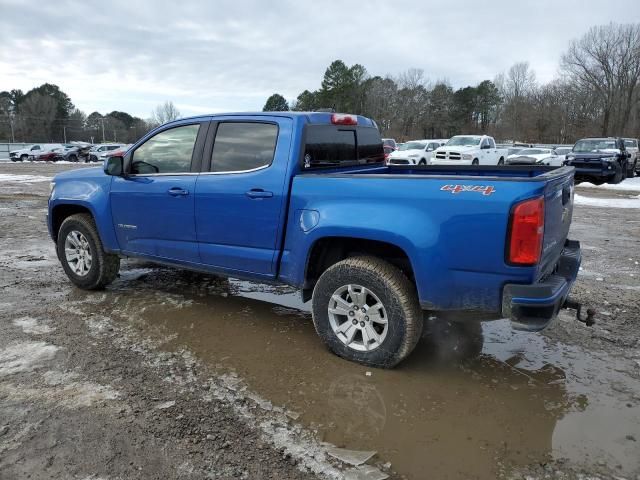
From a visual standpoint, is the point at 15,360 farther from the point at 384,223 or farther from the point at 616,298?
the point at 616,298

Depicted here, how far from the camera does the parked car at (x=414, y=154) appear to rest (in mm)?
23781

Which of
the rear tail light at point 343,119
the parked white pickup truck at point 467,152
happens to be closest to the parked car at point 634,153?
the parked white pickup truck at point 467,152

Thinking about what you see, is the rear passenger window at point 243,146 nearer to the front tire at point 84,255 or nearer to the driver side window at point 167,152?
the driver side window at point 167,152

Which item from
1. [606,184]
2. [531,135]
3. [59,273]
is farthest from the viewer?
[531,135]

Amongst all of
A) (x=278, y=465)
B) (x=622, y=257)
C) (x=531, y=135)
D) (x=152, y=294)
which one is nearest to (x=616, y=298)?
(x=622, y=257)

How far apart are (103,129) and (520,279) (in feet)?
213

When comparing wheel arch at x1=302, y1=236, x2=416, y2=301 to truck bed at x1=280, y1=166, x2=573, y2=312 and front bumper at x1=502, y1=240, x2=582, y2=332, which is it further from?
front bumper at x1=502, y1=240, x2=582, y2=332

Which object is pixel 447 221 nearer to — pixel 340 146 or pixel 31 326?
pixel 340 146

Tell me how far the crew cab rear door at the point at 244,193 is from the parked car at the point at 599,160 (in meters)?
18.4

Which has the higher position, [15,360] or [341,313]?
[341,313]

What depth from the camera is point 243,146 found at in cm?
428

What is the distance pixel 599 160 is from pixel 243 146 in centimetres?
1940

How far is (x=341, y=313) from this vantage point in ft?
12.5

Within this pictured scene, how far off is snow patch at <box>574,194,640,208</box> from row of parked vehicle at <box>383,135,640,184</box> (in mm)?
3635
